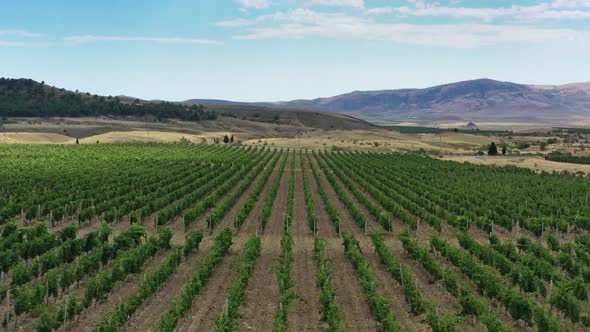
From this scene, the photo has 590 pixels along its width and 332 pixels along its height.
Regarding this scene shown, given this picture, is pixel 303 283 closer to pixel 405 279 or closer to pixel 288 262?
pixel 288 262

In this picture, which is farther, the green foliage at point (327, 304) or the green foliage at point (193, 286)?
the green foliage at point (327, 304)

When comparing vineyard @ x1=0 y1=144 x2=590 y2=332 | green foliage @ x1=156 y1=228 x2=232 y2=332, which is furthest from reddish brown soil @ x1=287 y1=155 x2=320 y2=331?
green foliage @ x1=156 y1=228 x2=232 y2=332

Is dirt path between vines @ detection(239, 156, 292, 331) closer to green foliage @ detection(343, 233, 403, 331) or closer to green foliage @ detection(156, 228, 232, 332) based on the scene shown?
Result: green foliage @ detection(156, 228, 232, 332)

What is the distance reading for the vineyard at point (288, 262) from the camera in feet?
57.9

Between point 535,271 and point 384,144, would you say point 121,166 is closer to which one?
point 535,271

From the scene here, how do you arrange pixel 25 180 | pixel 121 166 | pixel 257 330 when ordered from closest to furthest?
pixel 257 330 → pixel 25 180 → pixel 121 166

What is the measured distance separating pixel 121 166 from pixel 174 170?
7.04m

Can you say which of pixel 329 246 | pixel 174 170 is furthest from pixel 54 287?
pixel 174 170

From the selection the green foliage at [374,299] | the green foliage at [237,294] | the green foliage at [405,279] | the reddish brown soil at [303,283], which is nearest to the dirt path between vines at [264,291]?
the green foliage at [237,294]

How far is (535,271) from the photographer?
2208 cm

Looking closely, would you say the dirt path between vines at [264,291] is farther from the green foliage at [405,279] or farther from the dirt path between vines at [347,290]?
the green foliage at [405,279]

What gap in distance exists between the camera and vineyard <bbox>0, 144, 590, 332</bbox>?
57.9 ft

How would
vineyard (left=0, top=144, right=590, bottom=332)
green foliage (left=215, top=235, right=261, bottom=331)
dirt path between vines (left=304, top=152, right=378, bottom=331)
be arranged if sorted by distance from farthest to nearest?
dirt path between vines (left=304, top=152, right=378, bottom=331)
vineyard (left=0, top=144, right=590, bottom=332)
green foliage (left=215, top=235, right=261, bottom=331)

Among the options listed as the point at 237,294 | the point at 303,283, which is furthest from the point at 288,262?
the point at 237,294
